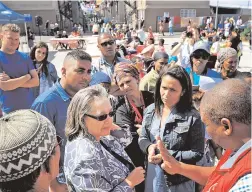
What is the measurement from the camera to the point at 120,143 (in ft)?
6.98

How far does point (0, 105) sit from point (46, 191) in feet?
8.38

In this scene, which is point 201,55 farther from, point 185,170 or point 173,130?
point 185,170

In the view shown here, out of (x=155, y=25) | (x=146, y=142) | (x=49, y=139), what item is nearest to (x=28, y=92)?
(x=146, y=142)

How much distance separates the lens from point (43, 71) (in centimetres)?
465

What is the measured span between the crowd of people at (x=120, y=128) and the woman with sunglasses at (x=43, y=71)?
0.86 metres

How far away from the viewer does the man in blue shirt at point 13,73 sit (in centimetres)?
348

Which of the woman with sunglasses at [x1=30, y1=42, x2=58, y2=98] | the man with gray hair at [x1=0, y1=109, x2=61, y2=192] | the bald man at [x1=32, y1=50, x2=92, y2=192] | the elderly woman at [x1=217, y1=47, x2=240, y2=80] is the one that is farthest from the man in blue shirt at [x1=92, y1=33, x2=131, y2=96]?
the man with gray hair at [x1=0, y1=109, x2=61, y2=192]

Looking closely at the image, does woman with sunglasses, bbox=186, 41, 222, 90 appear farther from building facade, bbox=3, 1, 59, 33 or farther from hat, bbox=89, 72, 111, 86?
building facade, bbox=3, 1, 59, 33

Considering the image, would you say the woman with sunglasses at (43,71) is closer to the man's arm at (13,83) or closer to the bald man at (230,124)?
the man's arm at (13,83)

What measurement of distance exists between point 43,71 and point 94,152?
3247 millimetres

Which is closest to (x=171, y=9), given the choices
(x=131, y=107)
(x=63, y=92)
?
(x=131, y=107)

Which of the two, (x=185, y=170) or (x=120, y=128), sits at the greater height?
(x=120, y=128)

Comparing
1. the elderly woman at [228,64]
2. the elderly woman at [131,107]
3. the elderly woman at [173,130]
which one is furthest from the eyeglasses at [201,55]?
the elderly woman at [173,130]

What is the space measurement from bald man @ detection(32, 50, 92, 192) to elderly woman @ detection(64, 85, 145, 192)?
0.67m
